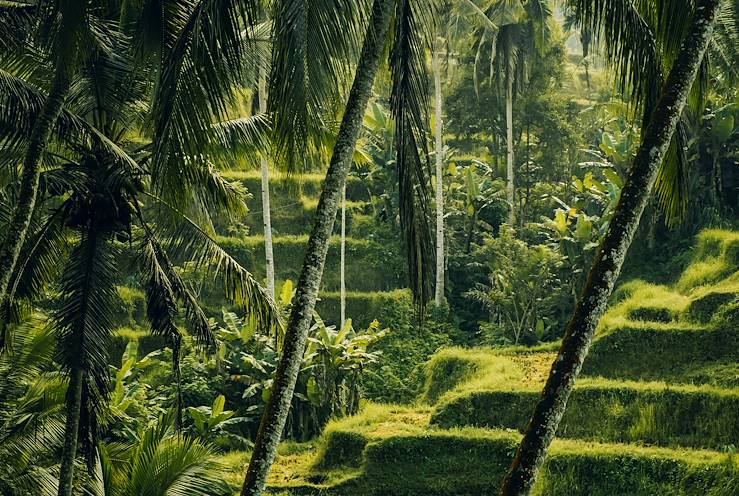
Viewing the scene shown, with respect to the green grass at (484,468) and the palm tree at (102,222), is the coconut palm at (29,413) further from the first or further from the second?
the green grass at (484,468)

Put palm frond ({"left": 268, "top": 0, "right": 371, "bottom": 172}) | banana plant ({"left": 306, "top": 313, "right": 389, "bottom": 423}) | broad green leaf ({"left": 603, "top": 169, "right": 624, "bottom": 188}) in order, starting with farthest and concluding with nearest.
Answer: broad green leaf ({"left": 603, "top": 169, "right": 624, "bottom": 188})
banana plant ({"left": 306, "top": 313, "right": 389, "bottom": 423})
palm frond ({"left": 268, "top": 0, "right": 371, "bottom": 172})

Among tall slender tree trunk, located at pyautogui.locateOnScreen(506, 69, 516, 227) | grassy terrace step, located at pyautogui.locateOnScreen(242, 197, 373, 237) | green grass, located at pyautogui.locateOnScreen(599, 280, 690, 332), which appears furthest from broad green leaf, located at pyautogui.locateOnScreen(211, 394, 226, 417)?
tall slender tree trunk, located at pyautogui.locateOnScreen(506, 69, 516, 227)

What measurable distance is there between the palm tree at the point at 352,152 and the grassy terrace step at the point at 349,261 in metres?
20.6

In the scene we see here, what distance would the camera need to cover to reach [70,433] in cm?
1087

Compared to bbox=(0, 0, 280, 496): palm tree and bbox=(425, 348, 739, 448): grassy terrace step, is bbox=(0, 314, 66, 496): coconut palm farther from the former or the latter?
bbox=(425, 348, 739, 448): grassy terrace step

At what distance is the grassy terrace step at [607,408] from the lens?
55.6 ft

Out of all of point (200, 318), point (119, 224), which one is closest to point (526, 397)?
point (200, 318)

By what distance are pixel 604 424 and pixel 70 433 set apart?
10069 millimetres

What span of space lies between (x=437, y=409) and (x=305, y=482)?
2.78 metres

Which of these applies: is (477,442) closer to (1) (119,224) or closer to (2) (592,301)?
(1) (119,224)

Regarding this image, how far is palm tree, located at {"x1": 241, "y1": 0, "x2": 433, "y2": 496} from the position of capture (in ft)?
22.1

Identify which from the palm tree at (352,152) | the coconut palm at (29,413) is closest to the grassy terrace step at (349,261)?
the coconut palm at (29,413)

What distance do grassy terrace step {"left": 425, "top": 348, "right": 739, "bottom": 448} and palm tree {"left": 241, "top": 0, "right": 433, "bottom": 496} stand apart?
10681 millimetres

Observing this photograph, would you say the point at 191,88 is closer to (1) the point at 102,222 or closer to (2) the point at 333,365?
(1) the point at 102,222
